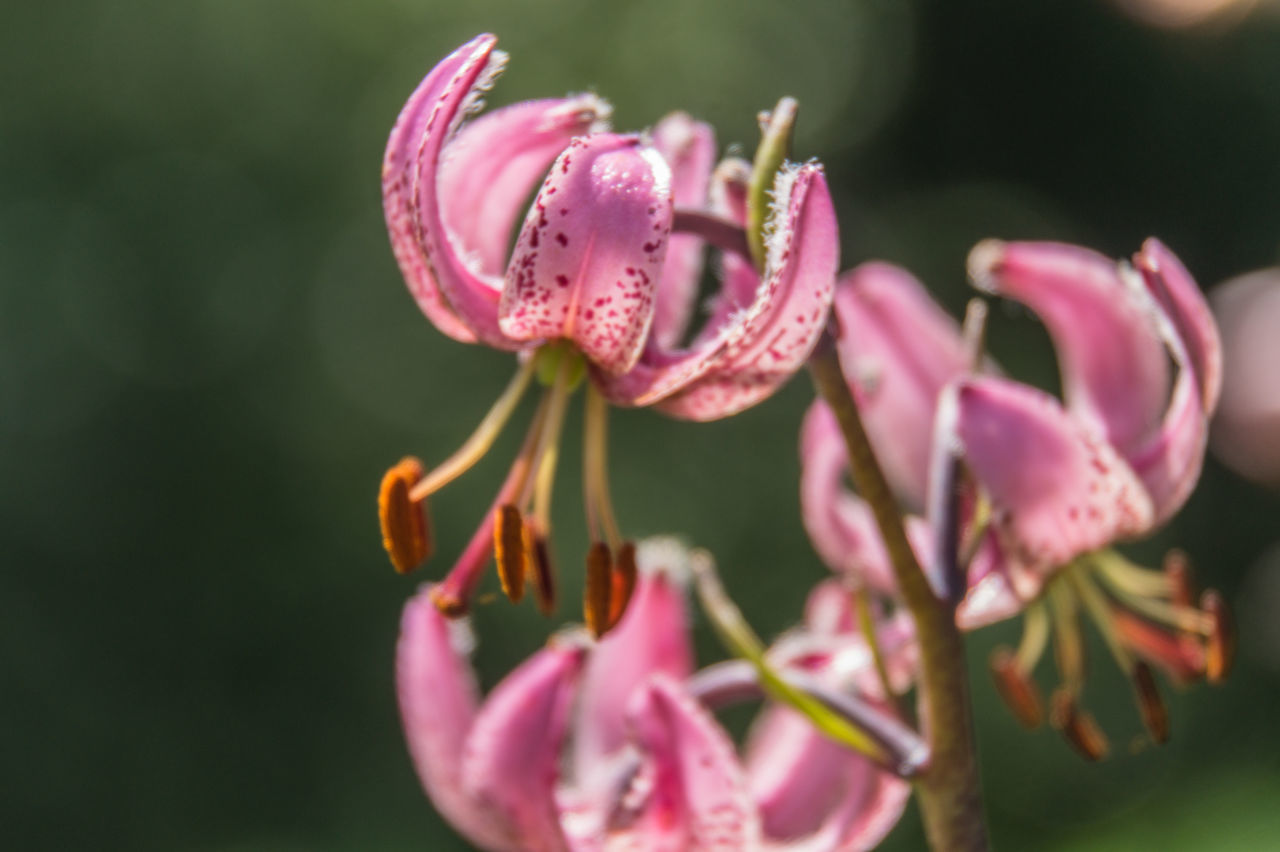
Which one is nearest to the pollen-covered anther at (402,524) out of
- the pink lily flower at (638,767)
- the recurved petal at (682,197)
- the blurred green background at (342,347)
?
the pink lily flower at (638,767)

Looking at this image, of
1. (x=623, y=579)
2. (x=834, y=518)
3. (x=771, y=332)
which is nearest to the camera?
(x=771, y=332)

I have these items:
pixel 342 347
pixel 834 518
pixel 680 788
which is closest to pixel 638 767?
pixel 680 788

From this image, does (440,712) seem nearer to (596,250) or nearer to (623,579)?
(623,579)

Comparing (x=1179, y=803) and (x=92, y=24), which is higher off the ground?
(x=92, y=24)

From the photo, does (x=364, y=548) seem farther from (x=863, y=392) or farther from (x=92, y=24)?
(x=863, y=392)

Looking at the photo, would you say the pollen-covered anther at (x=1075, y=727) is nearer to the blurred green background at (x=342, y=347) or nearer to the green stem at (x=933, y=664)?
the green stem at (x=933, y=664)

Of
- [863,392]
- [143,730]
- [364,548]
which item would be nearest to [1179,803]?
[863,392]
